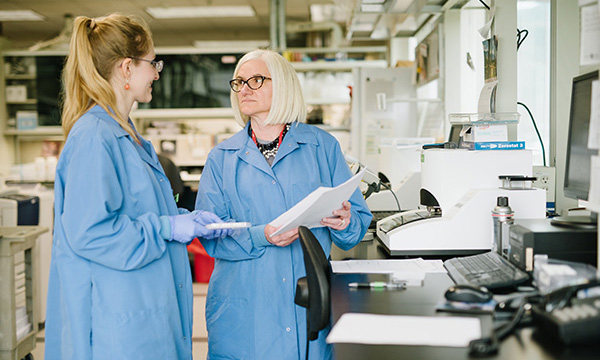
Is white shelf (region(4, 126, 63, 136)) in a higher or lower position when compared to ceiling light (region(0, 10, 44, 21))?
lower

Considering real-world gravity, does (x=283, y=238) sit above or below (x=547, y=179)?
below

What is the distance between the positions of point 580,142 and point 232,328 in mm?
1177

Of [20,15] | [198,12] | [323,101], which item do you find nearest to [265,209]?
[323,101]

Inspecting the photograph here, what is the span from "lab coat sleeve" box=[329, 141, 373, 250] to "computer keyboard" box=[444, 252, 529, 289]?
0.32 m

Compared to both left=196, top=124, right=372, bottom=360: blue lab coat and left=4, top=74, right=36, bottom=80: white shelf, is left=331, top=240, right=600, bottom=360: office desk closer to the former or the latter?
left=196, top=124, right=372, bottom=360: blue lab coat

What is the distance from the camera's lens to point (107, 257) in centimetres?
144

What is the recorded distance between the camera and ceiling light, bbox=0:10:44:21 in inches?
300

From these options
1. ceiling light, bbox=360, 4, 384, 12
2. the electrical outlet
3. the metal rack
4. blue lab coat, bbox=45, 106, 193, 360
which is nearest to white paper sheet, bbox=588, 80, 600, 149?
blue lab coat, bbox=45, 106, 193, 360

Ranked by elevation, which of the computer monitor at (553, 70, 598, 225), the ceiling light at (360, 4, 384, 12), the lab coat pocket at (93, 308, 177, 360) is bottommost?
the lab coat pocket at (93, 308, 177, 360)

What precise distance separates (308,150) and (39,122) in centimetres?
538

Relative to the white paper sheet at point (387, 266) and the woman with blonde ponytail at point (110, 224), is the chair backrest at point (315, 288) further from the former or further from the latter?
the woman with blonde ponytail at point (110, 224)

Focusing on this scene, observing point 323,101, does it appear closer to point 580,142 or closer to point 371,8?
point 371,8

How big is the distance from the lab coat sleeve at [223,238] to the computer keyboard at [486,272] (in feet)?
1.93

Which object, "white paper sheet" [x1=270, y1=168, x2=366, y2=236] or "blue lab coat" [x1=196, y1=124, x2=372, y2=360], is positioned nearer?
"white paper sheet" [x1=270, y1=168, x2=366, y2=236]
